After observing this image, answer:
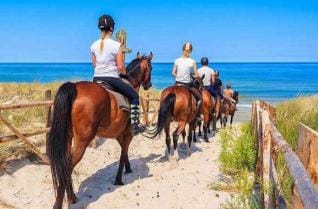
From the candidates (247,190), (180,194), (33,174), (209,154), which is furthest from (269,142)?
(209,154)

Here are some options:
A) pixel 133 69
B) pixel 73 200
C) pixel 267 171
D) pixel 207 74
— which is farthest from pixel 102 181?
pixel 207 74

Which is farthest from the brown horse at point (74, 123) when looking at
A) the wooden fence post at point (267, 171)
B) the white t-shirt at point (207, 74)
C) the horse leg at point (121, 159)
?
the white t-shirt at point (207, 74)

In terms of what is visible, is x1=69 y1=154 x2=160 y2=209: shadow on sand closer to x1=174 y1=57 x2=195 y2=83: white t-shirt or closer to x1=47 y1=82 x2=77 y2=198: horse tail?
x1=47 y1=82 x2=77 y2=198: horse tail

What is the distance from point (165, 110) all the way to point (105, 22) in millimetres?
3199

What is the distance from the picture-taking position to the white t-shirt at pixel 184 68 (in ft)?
34.2

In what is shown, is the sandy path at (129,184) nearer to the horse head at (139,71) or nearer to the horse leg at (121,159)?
the horse leg at (121,159)

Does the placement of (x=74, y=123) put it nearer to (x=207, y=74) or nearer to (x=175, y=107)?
(x=175, y=107)

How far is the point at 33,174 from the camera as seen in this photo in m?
8.01

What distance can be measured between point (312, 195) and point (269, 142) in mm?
A: 3319

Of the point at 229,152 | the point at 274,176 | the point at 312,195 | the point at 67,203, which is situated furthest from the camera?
the point at 229,152

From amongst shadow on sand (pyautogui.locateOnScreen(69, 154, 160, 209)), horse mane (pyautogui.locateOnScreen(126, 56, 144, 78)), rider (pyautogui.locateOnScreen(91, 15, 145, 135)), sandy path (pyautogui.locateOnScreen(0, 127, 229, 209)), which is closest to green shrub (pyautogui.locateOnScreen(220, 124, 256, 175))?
sandy path (pyautogui.locateOnScreen(0, 127, 229, 209))

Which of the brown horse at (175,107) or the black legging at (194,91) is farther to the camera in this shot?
the black legging at (194,91)

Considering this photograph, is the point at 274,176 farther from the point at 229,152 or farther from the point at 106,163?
the point at 106,163

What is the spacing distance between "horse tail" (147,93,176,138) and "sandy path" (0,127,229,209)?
2.33ft
